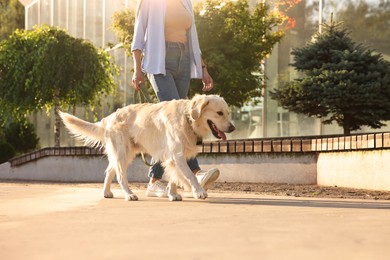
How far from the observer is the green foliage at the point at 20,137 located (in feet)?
76.6

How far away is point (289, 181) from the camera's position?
891 centimetres

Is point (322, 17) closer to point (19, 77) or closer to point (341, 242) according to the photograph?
point (19, 77)

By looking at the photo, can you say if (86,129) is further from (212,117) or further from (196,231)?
(196,231)

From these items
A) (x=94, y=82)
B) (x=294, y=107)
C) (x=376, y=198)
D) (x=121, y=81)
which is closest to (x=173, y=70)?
(x=376, y=198)

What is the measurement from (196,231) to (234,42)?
1066 centimetres

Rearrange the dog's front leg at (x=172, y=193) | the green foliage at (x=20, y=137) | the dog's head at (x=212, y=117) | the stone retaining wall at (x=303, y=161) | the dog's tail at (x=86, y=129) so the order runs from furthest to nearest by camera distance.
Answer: the green foliage at (x=20, y=137), the stone retaining wall at (x=303, y=161), the dog's tail at (x=86, y=129), the dog's front leg at (x=172, y=193), the dog's head at (x=212, y=117)

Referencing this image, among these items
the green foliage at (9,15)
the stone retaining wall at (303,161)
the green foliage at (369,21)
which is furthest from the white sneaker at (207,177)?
the green foliage at (9,15)

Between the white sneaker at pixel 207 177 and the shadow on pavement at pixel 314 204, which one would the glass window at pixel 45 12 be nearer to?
the white sneaker at pixel 207 177

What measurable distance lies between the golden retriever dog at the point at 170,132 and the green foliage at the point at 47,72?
11.5 m

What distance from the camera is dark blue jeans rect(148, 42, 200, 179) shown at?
6.49 metres

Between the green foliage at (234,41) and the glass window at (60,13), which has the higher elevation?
the glass window at (60,13)

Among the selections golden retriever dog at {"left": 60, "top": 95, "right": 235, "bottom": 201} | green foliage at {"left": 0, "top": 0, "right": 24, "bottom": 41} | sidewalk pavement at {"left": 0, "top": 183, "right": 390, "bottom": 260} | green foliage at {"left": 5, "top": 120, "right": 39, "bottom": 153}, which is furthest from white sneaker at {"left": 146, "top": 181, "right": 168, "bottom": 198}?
green foliage at {"left": 0, "top": 0, "right": 24, "bottom": 41}

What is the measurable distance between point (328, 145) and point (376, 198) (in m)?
2.09

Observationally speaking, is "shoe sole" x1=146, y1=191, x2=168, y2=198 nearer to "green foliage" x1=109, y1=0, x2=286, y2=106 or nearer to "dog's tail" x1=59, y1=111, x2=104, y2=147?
"dog's tail" x1=59, y1=111, x2=104, y2=147
